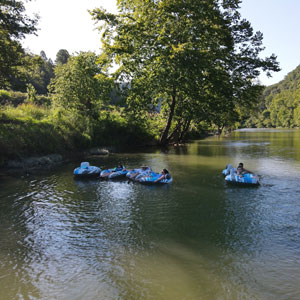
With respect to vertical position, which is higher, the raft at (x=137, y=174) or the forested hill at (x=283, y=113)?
the forested hill at (x=283, y=113)

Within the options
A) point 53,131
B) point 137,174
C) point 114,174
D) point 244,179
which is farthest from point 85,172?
point 244,179

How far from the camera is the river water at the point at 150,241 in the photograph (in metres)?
6.03

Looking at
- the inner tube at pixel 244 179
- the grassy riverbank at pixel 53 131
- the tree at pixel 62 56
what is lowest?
the inner tube at pixel 244 179

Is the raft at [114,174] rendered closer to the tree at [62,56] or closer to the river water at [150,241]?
the river water at [150,241]

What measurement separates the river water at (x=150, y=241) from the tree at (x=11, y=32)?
9.25 metres

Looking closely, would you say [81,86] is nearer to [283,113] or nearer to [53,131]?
[53,131]

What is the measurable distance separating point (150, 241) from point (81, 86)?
2553 cm

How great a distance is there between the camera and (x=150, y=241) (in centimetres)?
819

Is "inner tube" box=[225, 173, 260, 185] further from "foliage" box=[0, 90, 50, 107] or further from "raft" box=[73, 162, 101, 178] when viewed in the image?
"foliage" box=[0, 90, 50, 107]

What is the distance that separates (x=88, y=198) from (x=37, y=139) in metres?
10.2

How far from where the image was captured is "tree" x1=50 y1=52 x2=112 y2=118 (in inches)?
1203

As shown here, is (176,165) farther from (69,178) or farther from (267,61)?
(267,61)

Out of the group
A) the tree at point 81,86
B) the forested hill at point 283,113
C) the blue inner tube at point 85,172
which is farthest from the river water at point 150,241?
the forested hill at point 283,113

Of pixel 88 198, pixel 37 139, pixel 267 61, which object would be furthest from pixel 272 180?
pixel 267 61
